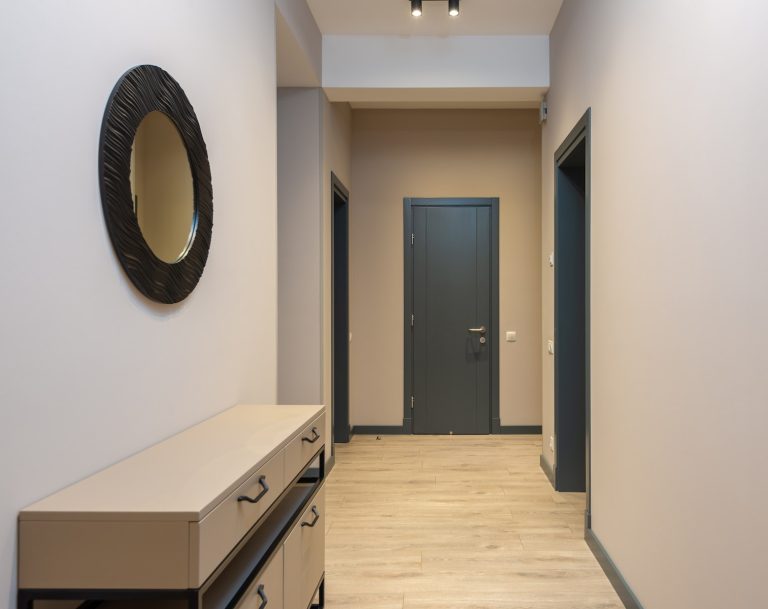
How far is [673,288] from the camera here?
2.03 meters

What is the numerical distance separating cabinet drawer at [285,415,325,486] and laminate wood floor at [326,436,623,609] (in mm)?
777

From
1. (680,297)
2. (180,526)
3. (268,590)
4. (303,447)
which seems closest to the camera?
(180,526)

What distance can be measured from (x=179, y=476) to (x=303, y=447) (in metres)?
0.70

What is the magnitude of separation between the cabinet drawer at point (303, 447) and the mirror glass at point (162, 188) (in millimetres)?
678

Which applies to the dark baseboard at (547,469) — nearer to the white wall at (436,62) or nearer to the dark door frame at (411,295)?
the dark door frame at (411,295)

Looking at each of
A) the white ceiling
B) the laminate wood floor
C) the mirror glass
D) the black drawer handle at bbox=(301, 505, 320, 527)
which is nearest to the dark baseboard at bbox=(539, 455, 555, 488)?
the laminate wood floor

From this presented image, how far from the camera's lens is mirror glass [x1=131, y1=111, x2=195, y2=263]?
171cm

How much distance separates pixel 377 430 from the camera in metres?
5.82

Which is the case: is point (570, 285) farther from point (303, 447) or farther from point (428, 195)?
point (303, 447)

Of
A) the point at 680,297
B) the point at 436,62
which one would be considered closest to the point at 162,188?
the point at 680,297

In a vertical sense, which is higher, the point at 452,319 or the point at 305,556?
the point at 452,319

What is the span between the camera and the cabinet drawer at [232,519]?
1245mm

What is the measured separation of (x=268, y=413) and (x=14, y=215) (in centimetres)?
123

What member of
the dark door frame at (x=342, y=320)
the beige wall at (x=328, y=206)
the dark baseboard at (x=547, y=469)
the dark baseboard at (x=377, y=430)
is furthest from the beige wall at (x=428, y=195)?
the dark baseboard at (x=547, y=469)
